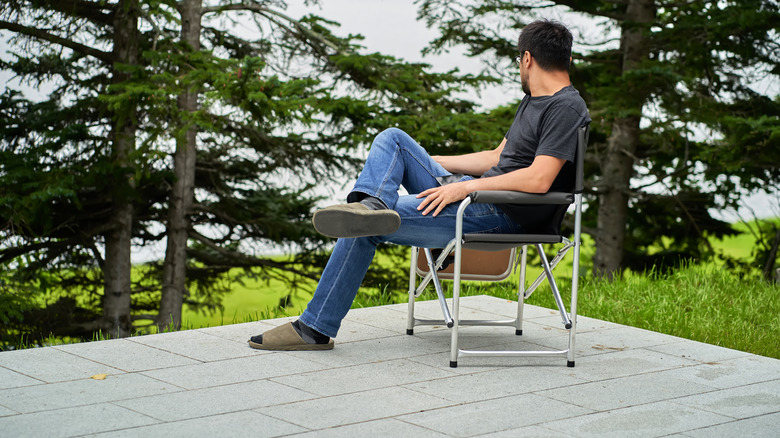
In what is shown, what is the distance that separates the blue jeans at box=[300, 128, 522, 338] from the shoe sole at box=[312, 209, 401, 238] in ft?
0.51

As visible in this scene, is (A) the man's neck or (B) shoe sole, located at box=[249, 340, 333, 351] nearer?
(A) the man's neck

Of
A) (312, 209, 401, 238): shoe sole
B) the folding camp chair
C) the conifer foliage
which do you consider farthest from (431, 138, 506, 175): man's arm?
the conifer foliage

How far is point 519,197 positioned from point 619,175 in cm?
788

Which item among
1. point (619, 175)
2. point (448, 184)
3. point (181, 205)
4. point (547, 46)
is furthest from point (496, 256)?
point (619, 175)

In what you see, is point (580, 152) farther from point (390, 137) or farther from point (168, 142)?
point (168, 142)

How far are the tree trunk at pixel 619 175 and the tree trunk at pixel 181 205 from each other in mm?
5289

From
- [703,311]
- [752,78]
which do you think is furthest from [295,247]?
[703,311]

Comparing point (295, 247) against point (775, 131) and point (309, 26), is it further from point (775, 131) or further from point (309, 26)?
point (775, 131)

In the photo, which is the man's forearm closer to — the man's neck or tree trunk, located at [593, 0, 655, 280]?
the man's neck

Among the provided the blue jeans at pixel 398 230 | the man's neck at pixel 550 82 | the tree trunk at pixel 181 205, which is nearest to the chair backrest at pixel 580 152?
the man's neck at pixel 550 82

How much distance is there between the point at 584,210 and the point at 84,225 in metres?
7.15

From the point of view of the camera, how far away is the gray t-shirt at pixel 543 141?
3.23m

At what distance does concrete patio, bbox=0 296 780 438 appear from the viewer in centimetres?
251

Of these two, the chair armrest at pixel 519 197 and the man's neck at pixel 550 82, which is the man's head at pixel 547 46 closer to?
the man's neck at pixel 550 82
